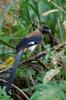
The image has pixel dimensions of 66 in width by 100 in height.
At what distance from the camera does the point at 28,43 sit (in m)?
3.91

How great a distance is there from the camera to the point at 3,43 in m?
4.21

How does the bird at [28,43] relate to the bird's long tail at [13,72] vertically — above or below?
above

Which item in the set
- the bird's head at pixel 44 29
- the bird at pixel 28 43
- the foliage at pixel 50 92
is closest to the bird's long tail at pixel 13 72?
the bird at pixel 28 43

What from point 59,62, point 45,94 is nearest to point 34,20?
point 59,62

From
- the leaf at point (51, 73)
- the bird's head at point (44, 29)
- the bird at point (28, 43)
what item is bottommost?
the leaf at point (51, 73)

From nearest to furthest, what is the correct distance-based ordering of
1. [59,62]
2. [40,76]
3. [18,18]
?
[59,62]
[40,76]
[18,18]

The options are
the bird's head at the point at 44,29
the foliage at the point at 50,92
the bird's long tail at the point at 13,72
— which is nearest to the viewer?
the foliage at the point at 50,92

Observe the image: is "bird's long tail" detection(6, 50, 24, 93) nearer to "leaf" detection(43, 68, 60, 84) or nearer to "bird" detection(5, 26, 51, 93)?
"bird" detection(5, 26, 51, 93)

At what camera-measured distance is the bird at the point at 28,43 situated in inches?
132

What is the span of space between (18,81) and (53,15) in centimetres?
113

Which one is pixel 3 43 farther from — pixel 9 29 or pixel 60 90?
pixel 60 90

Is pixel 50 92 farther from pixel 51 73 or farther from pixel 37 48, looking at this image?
pixel 37 48

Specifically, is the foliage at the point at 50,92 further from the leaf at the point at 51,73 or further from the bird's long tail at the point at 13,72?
the bird's long tail at the point at 13,72

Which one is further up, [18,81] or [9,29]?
[9,29]
